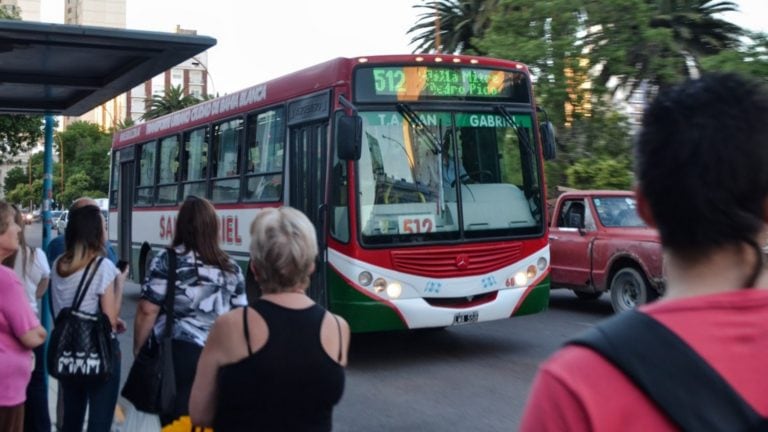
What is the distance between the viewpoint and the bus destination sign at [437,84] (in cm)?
955

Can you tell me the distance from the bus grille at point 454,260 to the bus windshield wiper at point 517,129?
115 centimetres

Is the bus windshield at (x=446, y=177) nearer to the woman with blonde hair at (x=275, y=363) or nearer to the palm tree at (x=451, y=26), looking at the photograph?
the woman with blonde hair at (x=275, y=363)

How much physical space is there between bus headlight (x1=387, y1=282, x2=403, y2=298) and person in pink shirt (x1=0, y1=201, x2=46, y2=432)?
5.15m

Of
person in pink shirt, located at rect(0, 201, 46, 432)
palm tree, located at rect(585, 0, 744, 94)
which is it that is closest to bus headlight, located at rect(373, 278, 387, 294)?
person in pink shirt, located at rect(0, 201, 46, 432)

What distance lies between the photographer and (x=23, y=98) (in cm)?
872

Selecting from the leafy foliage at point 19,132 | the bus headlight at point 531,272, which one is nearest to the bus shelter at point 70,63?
the bus headlight at point 531,272

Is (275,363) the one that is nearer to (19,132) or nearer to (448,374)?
(448,374)

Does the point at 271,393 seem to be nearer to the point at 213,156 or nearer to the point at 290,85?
the point at 290,85

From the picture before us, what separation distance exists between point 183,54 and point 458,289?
4.24 m

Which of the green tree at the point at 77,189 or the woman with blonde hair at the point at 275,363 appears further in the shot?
the green tree at the point at 77,189

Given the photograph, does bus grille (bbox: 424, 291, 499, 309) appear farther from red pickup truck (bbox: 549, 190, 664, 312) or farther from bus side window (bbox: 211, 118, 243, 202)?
bus side window (bbox: 211, 118, 243, 202)

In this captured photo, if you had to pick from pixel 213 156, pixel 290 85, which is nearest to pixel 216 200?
pixel 213 156

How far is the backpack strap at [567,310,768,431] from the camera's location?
1.30 m

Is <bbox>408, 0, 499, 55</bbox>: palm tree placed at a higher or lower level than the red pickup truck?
higher
